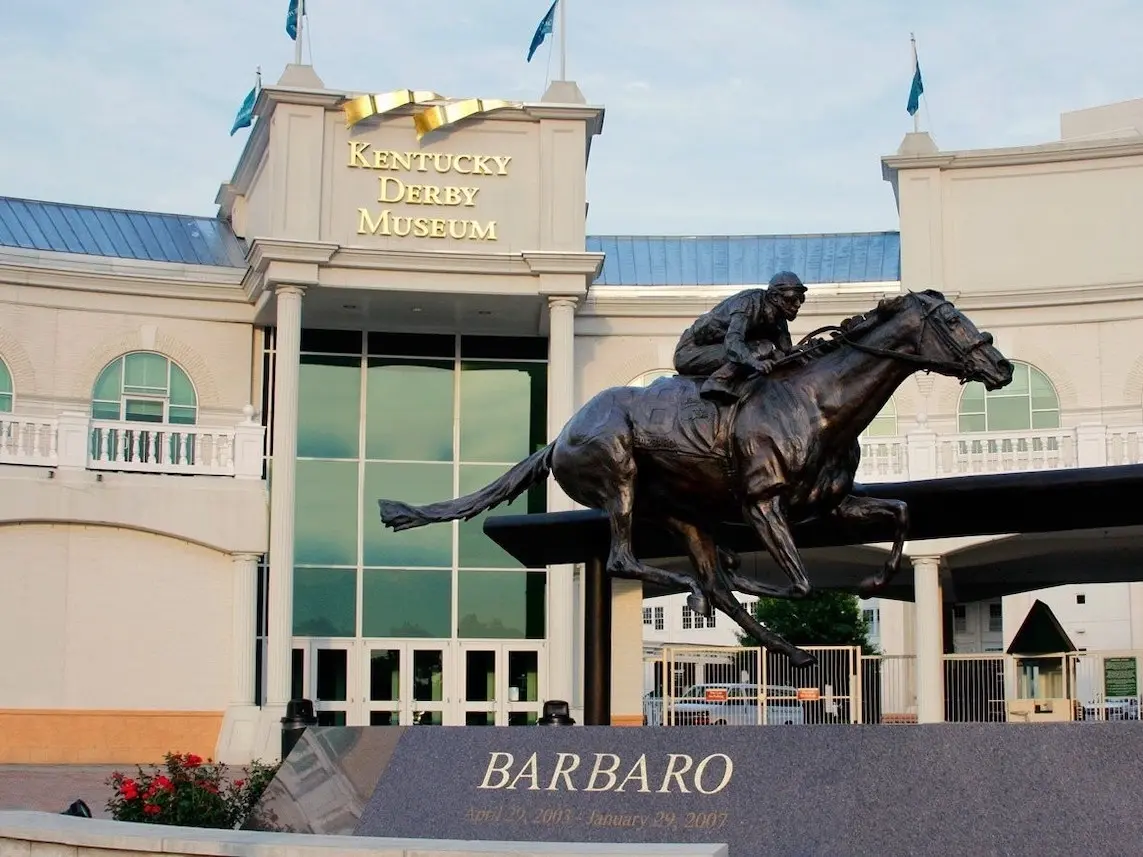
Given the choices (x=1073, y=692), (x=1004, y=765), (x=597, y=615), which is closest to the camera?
(x=1004, y=765)

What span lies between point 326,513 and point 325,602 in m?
1.70

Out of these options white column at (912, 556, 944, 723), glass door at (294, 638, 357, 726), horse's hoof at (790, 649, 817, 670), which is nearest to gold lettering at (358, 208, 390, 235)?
glass door at (294, 638, 357, 726)

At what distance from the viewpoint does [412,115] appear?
102 ft

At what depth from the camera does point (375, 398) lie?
32.5 meters

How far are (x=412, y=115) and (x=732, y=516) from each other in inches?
873

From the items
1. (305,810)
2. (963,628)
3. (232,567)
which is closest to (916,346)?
(305,810)

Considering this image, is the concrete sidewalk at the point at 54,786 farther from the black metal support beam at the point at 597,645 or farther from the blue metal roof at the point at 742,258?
the blue metal roof at the point at 742,258

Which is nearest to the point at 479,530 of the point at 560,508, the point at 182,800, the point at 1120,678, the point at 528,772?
the point at 560,508

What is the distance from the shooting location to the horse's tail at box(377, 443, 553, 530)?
10977mm

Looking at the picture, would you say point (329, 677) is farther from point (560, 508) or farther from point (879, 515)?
point (879, 515)

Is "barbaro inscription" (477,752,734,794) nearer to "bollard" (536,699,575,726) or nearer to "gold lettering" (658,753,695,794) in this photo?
"gold lettering" (658,753,695,794)

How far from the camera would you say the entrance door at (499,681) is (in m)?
31.5

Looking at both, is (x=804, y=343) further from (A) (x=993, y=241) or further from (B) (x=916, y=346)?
(A) (x=993, y=241)

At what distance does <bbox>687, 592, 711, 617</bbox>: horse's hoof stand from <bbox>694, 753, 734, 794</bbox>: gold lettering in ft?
4.77
